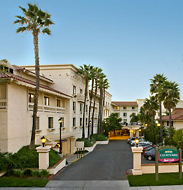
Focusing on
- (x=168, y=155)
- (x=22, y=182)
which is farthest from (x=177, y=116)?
(x=22, y=182)

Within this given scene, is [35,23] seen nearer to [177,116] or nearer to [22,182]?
[22,182]

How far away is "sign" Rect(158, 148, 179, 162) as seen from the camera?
15.1 m

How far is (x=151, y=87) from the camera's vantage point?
47.2 m

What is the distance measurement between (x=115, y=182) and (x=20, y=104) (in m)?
11.5

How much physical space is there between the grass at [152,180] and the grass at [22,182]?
221 inches

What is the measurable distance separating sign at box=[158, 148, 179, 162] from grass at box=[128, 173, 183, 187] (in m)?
1.15

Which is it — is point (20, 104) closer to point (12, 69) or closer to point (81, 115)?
point (12, 69)

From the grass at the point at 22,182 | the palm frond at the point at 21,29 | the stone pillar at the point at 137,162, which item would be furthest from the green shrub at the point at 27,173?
the palm frond at the point at 21,29

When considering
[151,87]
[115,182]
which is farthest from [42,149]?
[151,87]

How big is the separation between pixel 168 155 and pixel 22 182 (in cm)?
971

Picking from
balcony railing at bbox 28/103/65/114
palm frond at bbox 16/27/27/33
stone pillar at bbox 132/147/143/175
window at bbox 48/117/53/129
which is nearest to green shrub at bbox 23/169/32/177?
stone pillar at bbox 132/147/143/175

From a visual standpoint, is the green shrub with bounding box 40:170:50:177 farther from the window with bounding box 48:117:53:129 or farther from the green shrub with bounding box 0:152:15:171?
the window with bounding box 48:117:53:129

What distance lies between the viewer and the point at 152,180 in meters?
14.1

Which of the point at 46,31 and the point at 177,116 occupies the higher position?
the point at 46,31
